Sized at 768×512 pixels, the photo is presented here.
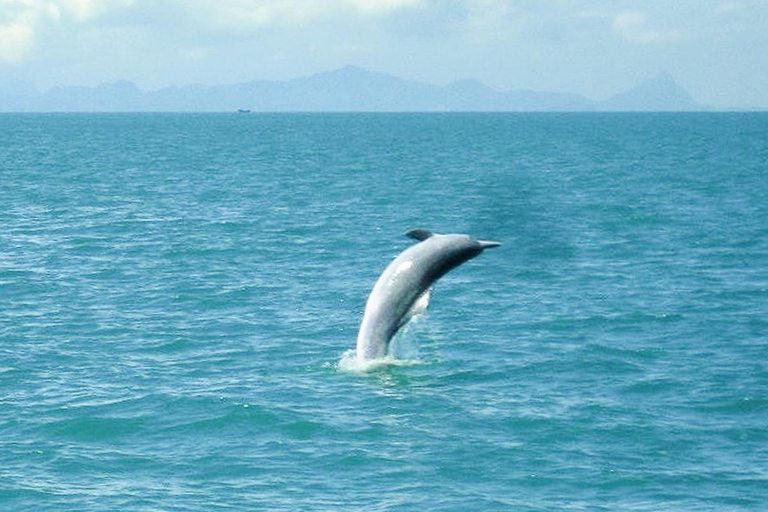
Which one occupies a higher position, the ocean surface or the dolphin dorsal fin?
the dolphin dorsal fin

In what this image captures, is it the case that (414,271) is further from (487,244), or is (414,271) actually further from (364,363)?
(364,363)

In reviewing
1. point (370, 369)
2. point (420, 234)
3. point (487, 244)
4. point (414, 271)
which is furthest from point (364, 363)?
point (487, 244)

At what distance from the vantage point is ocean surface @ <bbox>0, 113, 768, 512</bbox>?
2633cm

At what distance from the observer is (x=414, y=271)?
27.1 meters

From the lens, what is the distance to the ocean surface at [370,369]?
2633 cm

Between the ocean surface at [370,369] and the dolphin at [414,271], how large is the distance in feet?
10.8

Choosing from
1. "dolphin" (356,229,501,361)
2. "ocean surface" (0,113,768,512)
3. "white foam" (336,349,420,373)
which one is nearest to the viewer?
"ocean surface" (0,113,768,512)

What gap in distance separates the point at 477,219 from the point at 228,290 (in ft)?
109

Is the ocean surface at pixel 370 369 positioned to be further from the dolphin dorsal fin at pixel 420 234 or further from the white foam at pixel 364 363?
the dolphin dorsal fin at pixel 420 234

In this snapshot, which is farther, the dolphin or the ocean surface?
the dolphin

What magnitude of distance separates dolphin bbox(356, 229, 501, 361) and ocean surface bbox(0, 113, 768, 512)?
10.8 ft

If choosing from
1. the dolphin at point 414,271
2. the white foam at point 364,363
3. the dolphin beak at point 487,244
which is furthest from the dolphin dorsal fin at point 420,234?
the white foam at point 364,363

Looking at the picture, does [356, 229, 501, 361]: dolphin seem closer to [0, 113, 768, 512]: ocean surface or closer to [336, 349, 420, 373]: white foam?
[0, 113, 768, 512]: ocean surface

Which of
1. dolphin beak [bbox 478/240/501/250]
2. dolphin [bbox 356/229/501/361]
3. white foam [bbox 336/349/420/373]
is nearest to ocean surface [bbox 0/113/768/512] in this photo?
white foam [bbox 336/349/420/373]
